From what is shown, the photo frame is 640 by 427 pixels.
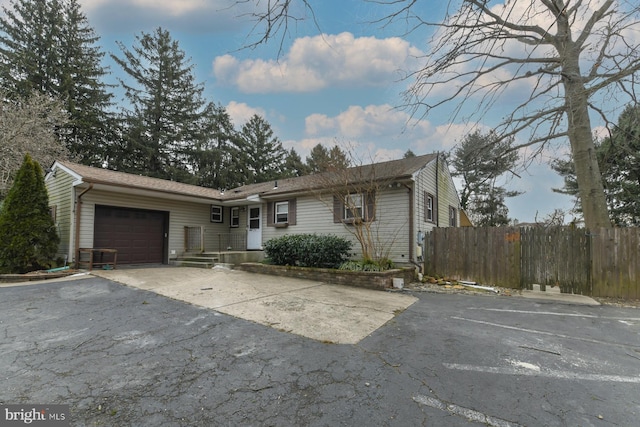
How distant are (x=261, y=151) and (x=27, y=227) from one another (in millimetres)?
22565

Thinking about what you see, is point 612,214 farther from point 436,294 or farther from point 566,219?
point 436,294

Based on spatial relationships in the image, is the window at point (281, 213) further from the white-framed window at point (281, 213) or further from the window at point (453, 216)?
the window at point (453, 216)

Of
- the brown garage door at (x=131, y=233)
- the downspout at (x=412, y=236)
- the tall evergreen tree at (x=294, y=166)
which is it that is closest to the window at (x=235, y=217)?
the brown garage door at (x=131, y=233)

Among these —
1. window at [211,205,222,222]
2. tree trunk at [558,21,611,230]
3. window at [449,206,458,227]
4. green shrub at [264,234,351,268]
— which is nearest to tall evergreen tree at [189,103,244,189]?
window at [211,205,222,222]

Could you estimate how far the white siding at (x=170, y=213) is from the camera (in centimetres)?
955

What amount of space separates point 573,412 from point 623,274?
22.2 ft

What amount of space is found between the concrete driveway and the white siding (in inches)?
83.6

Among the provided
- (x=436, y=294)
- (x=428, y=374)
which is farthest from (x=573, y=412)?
(x=436, y=294)

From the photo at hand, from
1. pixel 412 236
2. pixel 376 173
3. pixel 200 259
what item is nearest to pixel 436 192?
pixel 376 173

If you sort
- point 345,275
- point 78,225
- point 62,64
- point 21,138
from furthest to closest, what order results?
point 62,64, point 21,138, point 78,225, point 345,275

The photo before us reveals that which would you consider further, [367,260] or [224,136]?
[224,136]

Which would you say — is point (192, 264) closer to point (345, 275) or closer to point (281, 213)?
point (281, 213)

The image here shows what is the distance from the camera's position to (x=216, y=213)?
13734mm

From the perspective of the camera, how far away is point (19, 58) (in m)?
17.3
